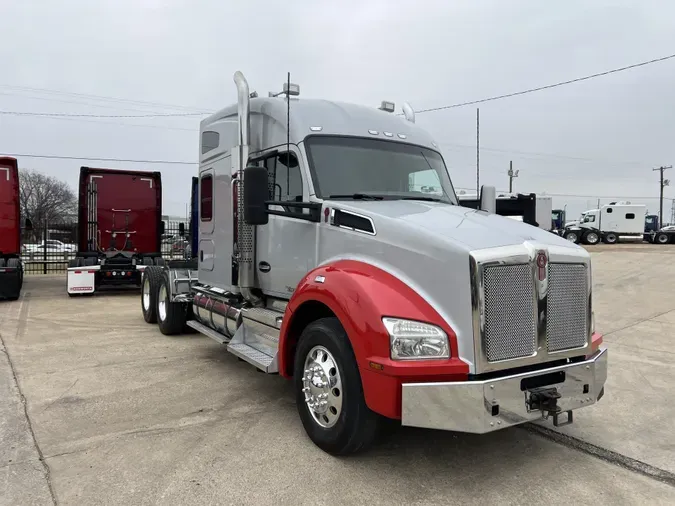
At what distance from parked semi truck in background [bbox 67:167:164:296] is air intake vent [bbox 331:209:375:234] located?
1069 cm

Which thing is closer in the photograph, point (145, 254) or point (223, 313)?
point (223, 313)

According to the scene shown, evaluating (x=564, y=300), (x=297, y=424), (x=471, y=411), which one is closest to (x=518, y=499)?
(x=471, y=411)

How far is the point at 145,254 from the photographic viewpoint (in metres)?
14.3

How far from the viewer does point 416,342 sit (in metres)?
3.17

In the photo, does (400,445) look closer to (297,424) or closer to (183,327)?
(297,424)

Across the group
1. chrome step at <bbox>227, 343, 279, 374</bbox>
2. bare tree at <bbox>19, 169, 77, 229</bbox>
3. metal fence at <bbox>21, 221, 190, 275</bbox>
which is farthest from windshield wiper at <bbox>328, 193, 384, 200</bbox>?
bare tree at <bbox>19, 169, 77, 229</bbox>

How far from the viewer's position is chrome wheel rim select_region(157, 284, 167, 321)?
27.2ft

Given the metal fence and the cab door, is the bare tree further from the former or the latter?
the cab door

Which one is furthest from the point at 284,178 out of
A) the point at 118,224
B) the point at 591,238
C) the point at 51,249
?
the point at 591,238

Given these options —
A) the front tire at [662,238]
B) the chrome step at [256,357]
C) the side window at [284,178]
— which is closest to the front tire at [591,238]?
the front tire at [662,238]

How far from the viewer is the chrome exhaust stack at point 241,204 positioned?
525cm

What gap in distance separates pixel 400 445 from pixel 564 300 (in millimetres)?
1615

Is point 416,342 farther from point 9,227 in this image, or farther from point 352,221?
point 9,227

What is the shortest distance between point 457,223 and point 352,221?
0.79 meters
